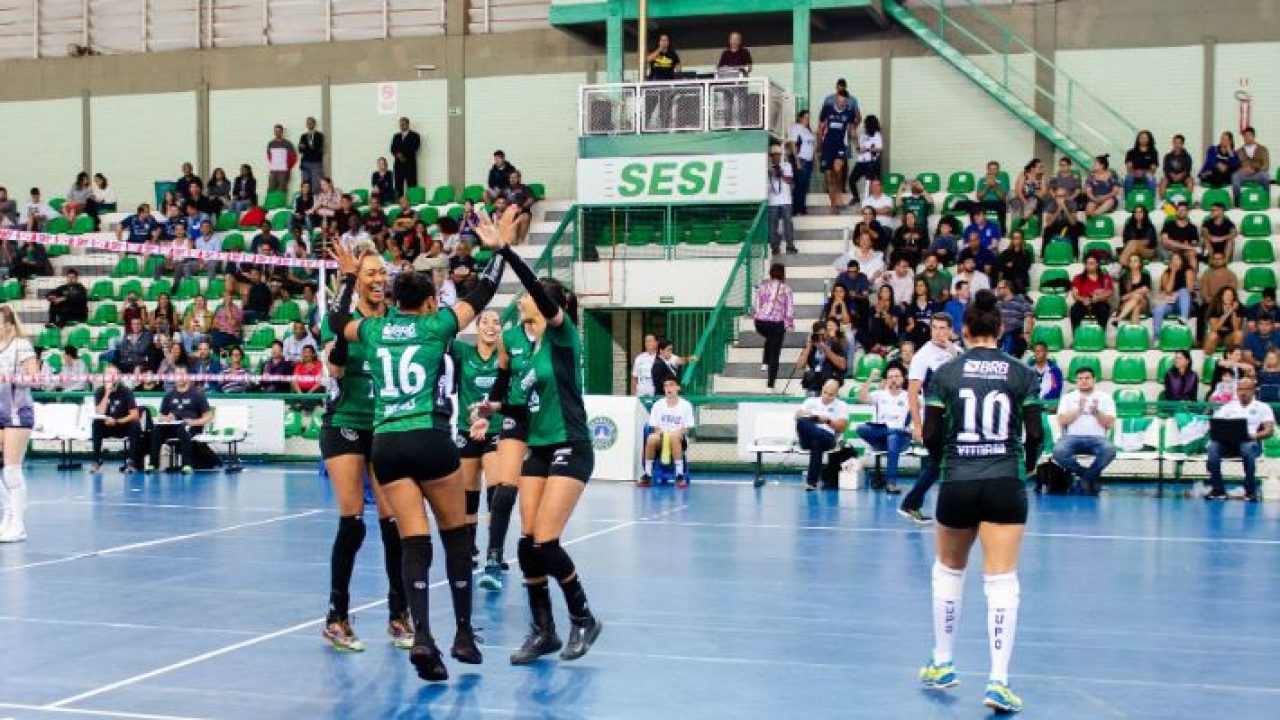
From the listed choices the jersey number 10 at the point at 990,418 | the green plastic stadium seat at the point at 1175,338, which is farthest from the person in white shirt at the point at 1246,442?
the jersey number 10 at the point at 990,418

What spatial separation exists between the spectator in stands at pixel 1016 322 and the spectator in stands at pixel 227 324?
12789mm

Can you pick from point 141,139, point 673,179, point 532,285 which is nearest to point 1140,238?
point 673,179

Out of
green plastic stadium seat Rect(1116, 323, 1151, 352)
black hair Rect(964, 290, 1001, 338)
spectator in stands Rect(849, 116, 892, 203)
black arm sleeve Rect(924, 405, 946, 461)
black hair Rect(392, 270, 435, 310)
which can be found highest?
spectator in stands Rect(849, 116, 892, 203)

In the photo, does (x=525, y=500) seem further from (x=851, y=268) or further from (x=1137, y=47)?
(x=1137, y=47)

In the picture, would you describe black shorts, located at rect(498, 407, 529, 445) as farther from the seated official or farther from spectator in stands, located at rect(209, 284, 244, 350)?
spectator in stands, located at rect(209, 284, 244, 350)

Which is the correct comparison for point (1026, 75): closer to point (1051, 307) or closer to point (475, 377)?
point (1051, 307)

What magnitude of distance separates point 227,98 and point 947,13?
15408 millimetres

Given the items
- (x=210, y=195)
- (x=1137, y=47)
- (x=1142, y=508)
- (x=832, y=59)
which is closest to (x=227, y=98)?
(x=210, y=195)

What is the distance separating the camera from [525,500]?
8.86 m

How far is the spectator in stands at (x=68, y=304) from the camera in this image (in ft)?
95.3

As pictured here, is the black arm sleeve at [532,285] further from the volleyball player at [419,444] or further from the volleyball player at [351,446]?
the volleyball player at [351,446]

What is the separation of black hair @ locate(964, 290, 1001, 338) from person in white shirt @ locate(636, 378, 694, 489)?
41.8ft

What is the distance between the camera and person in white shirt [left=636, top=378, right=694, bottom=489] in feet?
67.4

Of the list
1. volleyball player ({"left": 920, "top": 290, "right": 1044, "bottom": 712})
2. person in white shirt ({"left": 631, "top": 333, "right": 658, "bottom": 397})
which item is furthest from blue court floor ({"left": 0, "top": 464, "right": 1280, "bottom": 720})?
person in white shirt ({"left": 631, "top": 333, "right": 658, "bottom": 397})
